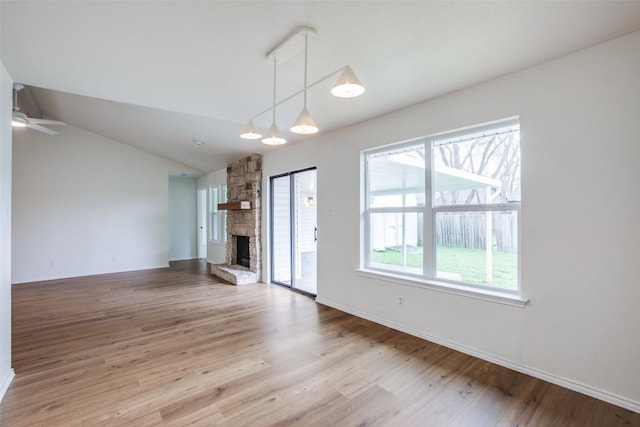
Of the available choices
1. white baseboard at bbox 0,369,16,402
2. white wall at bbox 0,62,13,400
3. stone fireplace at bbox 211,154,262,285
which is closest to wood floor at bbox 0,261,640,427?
white baseboard at bbox 0,369,16,402

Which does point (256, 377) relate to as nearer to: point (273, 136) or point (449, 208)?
point (273, 136)

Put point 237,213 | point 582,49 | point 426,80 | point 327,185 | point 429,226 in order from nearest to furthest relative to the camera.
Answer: point 582,49, point 426,80, point 429,226, point 327,185, point 237,213

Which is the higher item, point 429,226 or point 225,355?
point 429,226

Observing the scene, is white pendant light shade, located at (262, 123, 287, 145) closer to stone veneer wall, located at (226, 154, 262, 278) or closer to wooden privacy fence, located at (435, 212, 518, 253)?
wooden privacy fence, located at (435, 212, 518, 253)

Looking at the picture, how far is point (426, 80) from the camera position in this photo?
8.87 ft

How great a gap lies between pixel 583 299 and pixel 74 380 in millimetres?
4064

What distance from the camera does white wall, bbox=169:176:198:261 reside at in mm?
8953

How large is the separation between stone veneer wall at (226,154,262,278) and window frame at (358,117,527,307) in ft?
9.02

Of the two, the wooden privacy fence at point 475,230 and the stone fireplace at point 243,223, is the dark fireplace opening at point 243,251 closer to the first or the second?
the stone fireplace at point 243,223

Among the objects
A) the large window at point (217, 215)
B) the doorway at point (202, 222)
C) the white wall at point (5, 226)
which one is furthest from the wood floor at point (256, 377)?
the doorway at point (202, 222)

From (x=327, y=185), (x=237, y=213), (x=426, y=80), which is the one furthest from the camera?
(x=237, y=213)

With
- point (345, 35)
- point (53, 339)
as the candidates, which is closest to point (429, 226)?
point (345, 35)

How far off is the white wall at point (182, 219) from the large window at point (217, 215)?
3.71 ft

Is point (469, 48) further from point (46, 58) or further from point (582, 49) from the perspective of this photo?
point (46, 58)
